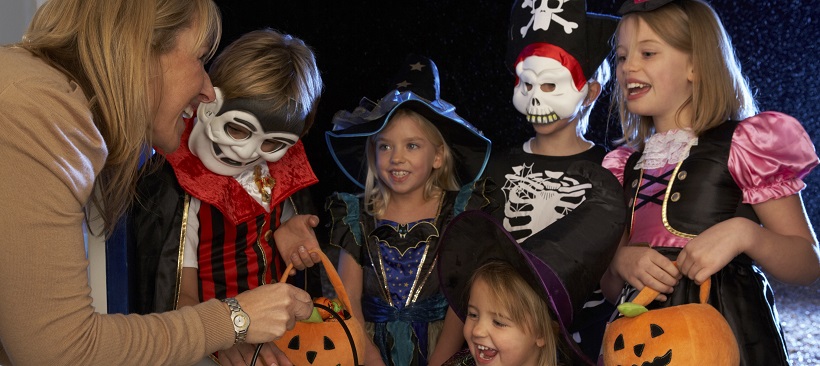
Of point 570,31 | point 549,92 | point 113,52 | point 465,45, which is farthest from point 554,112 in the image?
point 465,45

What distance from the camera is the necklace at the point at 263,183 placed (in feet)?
6.76

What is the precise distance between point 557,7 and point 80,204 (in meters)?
1.34

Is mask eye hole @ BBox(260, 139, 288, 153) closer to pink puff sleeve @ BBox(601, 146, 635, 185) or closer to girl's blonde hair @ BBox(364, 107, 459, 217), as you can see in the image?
girl's blonde hair @ BBox(364, 107, 459, 217)

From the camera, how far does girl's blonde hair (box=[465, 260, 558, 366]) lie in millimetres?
1744

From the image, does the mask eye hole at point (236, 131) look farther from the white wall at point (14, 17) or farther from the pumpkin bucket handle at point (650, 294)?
the pumpkin bucket handle at point (650, 294)

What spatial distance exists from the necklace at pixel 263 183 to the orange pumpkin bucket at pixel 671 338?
0.90m

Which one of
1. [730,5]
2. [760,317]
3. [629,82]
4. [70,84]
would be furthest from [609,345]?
[730,5]

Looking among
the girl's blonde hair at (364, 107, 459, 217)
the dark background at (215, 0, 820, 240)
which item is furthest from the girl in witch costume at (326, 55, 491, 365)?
the dark background at (215, 0, 820, 240)

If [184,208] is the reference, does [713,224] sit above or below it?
above

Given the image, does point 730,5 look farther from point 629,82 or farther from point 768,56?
point 629,82

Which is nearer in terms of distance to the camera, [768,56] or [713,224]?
[713,224]

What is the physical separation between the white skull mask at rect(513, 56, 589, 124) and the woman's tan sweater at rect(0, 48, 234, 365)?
115 centimetres

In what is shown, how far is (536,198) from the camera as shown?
7.11 feet

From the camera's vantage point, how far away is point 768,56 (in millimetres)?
3807
